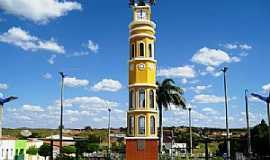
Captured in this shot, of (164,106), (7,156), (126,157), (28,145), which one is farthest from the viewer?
(28,145)

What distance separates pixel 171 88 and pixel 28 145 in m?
26.9

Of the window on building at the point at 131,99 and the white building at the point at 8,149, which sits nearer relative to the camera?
the window on building at the point at 131,99

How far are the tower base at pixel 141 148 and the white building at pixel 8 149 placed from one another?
2282 cm

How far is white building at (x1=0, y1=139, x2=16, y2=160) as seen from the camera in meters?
51.0

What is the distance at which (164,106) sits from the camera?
4597cm

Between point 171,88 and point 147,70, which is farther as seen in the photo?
point 171,88

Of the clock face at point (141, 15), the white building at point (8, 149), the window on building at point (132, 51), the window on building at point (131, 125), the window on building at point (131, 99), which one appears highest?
the clock face at point (141, 15)

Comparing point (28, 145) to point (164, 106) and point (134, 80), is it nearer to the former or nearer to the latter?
point (164, 106)

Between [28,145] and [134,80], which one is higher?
[134,80]

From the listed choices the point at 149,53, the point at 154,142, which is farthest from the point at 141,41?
the point at 154,142

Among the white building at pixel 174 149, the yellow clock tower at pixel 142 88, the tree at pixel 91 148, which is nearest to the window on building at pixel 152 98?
the yellow clock tower at pixel 142 88

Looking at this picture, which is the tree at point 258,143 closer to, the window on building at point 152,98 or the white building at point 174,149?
the white building at point 174,149

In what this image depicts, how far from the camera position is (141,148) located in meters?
32.9

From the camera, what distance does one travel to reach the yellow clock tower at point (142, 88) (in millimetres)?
32938
